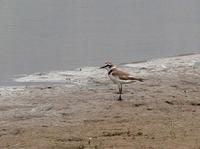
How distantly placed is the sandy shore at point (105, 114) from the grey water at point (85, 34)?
8.43 ft

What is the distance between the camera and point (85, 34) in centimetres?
2292

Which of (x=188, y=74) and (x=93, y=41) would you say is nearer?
(x=188, y=74)

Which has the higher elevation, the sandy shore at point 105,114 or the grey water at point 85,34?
the grey water at point 85,34

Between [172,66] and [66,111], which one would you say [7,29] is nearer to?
[172,66]

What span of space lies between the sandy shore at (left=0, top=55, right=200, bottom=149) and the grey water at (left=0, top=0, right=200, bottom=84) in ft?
8.43

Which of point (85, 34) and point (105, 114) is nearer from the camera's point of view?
point (105, 114)

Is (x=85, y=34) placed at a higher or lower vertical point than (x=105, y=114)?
higher

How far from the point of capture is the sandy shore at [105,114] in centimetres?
928

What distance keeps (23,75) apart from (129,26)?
9.97m

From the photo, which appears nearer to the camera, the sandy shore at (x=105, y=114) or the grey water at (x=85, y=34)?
the sandy shore at (x=105, y=114)

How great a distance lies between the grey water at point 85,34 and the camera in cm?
1889

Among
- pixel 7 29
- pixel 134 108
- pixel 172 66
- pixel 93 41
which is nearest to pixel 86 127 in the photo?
pixel 134 108

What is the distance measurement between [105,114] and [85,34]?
11.6 m

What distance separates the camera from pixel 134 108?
11.9 meters
